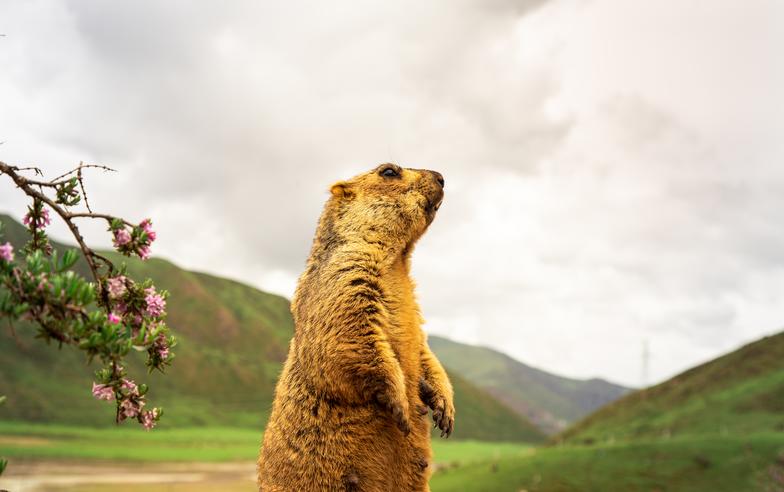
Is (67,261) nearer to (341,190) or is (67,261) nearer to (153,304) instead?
(153,304)

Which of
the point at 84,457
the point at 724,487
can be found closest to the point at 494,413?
the point at 84,457

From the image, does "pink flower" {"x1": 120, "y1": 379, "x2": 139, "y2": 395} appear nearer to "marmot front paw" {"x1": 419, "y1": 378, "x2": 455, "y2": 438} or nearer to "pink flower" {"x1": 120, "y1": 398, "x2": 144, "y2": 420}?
"pink flower" {"x1": 120, "y1": 398, "x2": 144, "y2": 420}

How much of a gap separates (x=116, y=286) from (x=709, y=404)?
4869 cm

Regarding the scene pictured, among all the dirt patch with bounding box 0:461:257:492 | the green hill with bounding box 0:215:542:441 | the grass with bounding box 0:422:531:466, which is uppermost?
the green hill with bounding box 0:215:542:441

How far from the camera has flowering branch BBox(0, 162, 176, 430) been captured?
3004 millimetres

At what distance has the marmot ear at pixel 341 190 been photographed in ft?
22.0

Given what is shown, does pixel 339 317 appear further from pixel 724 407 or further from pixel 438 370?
pixel 724 407

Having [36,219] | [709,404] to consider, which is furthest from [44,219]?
[709,404]

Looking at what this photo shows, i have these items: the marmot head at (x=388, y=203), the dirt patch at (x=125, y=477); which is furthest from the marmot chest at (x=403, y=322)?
the dirt patch at (x=125, y=477)

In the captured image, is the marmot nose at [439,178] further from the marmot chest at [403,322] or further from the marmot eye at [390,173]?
the marmot chest at [403,322]

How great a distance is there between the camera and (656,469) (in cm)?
2508

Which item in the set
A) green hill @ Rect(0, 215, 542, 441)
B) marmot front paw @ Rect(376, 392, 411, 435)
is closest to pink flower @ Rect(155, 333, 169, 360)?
marmot front paw @ Rect(376, 392, 411, 435)

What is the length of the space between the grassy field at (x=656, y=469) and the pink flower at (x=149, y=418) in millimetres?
23352

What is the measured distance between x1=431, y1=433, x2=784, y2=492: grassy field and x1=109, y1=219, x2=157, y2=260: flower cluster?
940 inches
